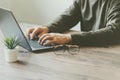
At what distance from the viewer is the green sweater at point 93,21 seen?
1.72 meters

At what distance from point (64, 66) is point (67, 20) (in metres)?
0.81

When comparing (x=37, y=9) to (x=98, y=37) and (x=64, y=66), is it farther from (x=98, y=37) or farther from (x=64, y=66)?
(x=64, y=66)

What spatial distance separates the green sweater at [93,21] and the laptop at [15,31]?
0.25 metres

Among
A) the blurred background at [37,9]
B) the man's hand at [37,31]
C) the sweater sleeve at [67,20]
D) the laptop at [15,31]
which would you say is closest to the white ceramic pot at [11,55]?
the laptop at [15,31]

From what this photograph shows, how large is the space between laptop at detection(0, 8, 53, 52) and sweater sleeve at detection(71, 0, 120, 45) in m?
0.22

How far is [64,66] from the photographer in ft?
4.48

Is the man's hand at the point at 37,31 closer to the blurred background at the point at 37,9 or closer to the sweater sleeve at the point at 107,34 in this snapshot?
the sweater sleeve at the point at 107,34

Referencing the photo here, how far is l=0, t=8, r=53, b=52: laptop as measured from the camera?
59.5 inches

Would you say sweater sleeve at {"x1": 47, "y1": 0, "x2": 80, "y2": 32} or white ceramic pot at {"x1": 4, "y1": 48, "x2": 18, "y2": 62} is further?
sweater sleeve at {"x1": 47, "y1": 0, "x2": 80, "y2": 32}

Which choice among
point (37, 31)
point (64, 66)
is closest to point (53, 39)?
point (37, 31)

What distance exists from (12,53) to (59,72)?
27cm

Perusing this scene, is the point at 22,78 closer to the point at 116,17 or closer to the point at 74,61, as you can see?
the point at 74,61

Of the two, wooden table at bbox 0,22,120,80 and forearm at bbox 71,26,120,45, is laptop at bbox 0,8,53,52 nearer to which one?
wooden table at bbox 0,22,120,80

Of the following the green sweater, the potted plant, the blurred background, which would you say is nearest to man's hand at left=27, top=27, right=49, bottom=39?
the green sweater
